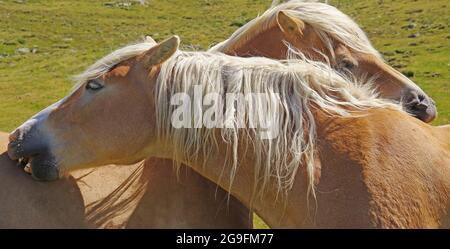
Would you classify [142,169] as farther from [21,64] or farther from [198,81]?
[21,64]

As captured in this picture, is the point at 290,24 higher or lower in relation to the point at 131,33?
higher

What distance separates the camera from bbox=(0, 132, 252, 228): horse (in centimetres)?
361

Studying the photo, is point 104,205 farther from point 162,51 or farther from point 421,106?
point 421,106

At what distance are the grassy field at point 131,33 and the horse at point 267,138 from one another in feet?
14.2

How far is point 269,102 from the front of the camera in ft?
10.6

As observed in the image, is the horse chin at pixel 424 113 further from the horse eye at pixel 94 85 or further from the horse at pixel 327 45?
the horse eye at pixel 94 85

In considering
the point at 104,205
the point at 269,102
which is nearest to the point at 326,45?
the point at 269,102

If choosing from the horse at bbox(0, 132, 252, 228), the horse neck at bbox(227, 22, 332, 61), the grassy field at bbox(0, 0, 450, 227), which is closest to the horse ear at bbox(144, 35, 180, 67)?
the horse at bbox(0, 132, 252, 228)

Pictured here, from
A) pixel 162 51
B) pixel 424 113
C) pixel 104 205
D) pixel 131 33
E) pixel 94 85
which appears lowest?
pixel 131 33

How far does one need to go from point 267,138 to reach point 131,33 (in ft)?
147

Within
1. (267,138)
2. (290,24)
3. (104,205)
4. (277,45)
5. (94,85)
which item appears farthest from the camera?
(277,45)

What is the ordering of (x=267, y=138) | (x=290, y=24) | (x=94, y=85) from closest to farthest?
1. (x=267, y=138)
2. (x=94, y=85)
3. (x=290, y=24)

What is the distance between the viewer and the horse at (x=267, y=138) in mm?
3039

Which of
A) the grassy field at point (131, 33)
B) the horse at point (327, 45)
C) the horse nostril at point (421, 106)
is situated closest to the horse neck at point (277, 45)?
the horse at point (327, 45)
